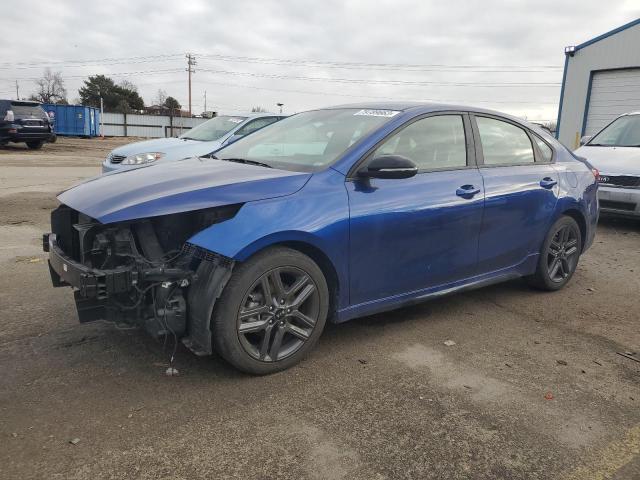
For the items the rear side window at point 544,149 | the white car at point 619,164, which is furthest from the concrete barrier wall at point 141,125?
the rear side window at point 544,149

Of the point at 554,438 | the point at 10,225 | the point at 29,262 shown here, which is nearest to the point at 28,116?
the point at 10,225

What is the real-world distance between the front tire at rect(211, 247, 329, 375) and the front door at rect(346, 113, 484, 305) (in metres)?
0.33

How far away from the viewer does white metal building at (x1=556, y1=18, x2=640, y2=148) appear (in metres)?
16.5

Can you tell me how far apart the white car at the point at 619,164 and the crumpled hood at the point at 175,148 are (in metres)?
5.99

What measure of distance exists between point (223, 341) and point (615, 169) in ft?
24.2

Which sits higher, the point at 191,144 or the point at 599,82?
the point at 599,82

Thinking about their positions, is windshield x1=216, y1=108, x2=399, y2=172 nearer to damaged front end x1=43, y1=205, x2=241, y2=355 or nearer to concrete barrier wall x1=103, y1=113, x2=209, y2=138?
damaged front end x1=43, y1=205, x2=241, y2=355

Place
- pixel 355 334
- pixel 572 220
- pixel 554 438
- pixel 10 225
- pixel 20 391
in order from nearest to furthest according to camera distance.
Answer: pixel 554 438 < pixel 20 391 < pixel 355 334 < pixel 572 220 < pixel 10 225

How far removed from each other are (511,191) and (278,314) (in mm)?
2276

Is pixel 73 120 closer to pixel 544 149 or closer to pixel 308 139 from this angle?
pixel 308 139

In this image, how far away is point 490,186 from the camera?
420cm

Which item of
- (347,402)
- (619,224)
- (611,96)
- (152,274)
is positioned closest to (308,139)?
(152,274)

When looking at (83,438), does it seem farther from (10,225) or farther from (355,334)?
(10,225)

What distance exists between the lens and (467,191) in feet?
13.2
